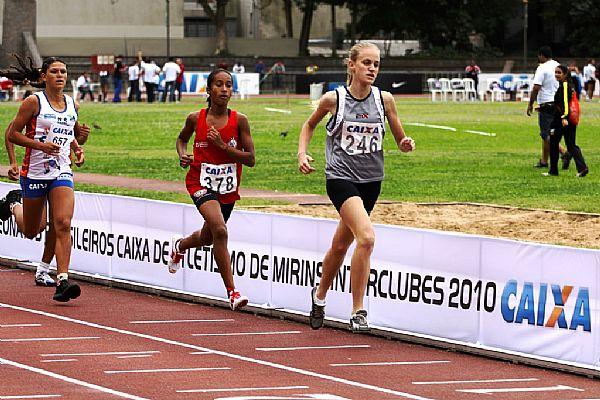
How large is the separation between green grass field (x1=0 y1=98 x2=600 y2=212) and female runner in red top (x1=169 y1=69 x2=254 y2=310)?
8345 millimetres

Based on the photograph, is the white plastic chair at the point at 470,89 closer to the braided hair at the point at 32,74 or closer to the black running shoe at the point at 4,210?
the black running shoe at the point at 4,210

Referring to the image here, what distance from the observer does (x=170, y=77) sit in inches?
2303

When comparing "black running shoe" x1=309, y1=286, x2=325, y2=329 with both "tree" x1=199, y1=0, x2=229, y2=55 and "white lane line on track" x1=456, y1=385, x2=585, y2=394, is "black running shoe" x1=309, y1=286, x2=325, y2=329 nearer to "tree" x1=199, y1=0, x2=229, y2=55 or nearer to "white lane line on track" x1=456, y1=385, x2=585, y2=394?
"white lane line on track" x1=456, y1=385, x2=585, y2=394

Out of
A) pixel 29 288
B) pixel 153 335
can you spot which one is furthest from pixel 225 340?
pixel 29 288

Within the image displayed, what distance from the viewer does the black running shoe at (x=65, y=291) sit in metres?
13.2

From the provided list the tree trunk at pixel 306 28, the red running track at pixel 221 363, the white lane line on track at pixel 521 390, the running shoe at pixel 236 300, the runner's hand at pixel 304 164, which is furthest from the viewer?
the tree trunk at pixel 306 28

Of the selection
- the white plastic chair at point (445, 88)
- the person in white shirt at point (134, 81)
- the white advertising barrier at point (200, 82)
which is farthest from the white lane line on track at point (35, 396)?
the white advertising barrier at point (200, 82)

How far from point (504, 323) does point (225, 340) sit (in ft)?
6.75

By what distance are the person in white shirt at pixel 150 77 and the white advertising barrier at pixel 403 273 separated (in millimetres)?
42059

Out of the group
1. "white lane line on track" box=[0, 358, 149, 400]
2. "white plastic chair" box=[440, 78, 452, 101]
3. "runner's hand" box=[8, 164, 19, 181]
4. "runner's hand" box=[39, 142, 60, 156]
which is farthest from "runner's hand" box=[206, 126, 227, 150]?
"white plastic chair" box=[440, 78, 452, 101]

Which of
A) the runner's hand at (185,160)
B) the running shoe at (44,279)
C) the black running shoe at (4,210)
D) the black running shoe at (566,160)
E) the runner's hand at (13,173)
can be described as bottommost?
the black running shoe at (566,160)

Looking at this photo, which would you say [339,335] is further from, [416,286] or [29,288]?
[29,288]

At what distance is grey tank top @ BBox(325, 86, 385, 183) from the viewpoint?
1180cm

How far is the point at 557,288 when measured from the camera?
10656 mm
